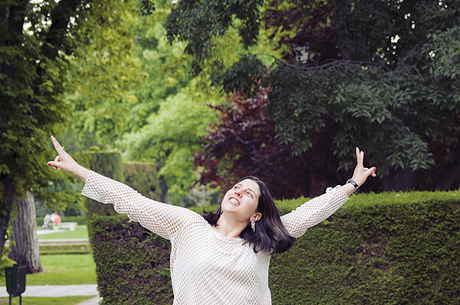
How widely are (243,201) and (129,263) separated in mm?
3742

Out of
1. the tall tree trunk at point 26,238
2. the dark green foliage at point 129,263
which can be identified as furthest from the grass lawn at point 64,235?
the dark green foliage at point 129,263

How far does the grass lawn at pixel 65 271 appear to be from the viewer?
12086mm

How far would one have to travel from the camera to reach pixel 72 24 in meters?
8.13

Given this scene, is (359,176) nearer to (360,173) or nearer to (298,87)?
(360,173)

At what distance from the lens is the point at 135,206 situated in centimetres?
233

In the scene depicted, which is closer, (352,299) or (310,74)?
(352,299)

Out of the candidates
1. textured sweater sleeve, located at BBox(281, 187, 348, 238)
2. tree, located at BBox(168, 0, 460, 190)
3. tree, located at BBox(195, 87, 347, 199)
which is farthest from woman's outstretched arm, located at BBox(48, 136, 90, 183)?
tree, located at BBox(195, 87, 347, 199)

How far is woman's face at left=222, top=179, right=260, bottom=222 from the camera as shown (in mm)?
2471

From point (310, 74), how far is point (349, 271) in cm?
359

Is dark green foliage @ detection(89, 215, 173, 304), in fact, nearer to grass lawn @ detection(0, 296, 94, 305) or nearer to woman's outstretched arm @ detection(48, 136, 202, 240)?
woman's outstretched arm @ detection(48, 136, 202, 240)

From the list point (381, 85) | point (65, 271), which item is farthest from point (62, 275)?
point (381, 85)

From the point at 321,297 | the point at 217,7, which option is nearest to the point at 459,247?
the point at 321,297

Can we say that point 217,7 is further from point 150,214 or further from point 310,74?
point 150,214

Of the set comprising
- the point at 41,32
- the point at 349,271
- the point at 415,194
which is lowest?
the point at 349,271
